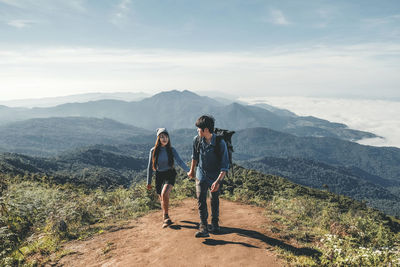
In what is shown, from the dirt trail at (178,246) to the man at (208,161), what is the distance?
637 mm

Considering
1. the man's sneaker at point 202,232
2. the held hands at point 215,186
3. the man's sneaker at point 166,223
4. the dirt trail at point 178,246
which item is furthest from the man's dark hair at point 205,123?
the man's sneaker at point 166,223

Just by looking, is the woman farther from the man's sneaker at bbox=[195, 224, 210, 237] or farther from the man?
the man's sneaker at bbox=[195, 224, 210, 237]

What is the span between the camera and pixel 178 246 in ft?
18.8

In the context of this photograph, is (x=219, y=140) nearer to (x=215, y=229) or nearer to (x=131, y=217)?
(x=215, y=229)

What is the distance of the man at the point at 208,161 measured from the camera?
226 inches

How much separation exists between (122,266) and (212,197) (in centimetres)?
259

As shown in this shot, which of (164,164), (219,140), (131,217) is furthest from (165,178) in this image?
(131,217)

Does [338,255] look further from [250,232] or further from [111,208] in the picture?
[111,208]

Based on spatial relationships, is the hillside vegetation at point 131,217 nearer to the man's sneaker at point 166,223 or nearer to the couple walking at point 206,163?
the man's sneaker at point 166,223

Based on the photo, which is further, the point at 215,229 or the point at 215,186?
the point at 215,229

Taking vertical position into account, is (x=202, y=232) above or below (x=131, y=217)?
above

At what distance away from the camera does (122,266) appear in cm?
515

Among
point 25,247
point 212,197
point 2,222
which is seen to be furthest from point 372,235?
point 2,222

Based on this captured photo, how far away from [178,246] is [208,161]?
216 cm
